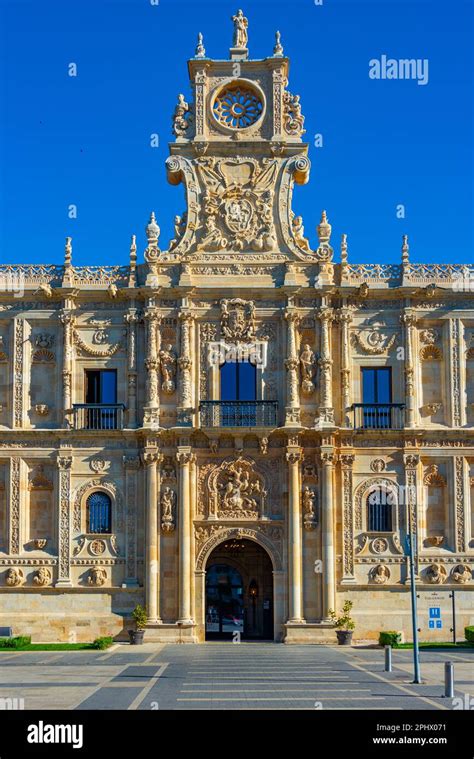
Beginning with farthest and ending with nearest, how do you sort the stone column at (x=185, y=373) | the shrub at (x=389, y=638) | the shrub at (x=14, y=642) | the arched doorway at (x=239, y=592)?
the arched doorway at (x=239, y=592), the stone column at (x=185, y=373), the shrub at (x=389, y=638), the shrub at (x=14, y=642)

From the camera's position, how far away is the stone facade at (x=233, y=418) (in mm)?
57188

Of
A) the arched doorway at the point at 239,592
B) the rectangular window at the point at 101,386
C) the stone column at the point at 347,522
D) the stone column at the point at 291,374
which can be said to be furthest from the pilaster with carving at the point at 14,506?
the stone column at the point at 347,522

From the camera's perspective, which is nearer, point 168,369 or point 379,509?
point 379,509

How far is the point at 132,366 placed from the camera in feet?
192

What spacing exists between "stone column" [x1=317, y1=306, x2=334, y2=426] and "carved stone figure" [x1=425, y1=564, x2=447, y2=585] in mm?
8406

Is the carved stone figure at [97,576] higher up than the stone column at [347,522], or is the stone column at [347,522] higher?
the stone column at [347,522]

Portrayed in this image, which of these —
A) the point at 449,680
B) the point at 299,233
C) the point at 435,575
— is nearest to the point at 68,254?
the point at 299,233

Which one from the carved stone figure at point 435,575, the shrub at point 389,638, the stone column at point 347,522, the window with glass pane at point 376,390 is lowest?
the shrub at point 389,638

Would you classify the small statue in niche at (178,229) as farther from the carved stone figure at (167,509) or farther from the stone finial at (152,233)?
the carved stone figure at (167,509)

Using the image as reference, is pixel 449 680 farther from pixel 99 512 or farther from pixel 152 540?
pixel 99 512

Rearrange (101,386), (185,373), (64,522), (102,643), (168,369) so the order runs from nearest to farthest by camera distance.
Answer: (102,643) < (64,522) < (185,373) < (168,369) < (101,386)

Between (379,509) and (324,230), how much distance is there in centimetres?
1393

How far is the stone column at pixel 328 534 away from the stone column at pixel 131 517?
8943 millimetres

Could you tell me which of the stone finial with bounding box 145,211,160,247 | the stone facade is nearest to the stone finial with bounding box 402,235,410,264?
the stone facade
